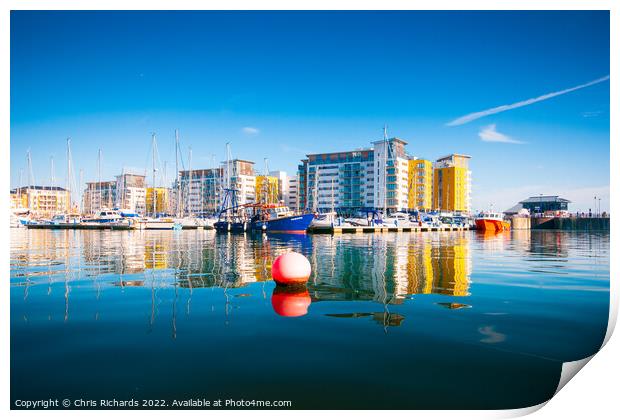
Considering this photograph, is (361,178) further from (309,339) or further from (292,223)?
(309,339)

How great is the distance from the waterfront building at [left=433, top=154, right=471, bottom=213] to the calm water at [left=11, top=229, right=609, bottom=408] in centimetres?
10428

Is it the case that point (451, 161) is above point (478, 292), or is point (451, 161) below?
above

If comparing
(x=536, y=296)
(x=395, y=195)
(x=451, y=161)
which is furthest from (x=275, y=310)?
(x=451, y=161)

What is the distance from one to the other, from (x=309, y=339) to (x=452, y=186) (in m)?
112

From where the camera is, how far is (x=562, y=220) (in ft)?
307

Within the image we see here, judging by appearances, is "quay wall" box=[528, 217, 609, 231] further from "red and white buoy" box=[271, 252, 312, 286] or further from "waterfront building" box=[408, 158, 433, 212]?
"red and white buoy" box=[271, 252, 312, 286]

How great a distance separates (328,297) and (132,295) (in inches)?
180

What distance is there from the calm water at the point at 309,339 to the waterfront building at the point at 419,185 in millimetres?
98523

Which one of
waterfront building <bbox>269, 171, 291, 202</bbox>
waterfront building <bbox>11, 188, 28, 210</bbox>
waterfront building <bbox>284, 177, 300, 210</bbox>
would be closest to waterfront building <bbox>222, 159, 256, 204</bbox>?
waterfront building <bbox>269, 171, 291, 202</bbox>

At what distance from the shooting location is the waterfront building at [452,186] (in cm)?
11244

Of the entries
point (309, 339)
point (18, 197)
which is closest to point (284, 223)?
point (18, 197)

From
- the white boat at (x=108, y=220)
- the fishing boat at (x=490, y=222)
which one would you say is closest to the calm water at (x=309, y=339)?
the white boat at (x=108, y=220)

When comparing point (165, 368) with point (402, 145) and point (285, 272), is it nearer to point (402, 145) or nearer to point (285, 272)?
point (285, 272)

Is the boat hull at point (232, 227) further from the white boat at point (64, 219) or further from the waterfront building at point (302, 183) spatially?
the waterfront building at point (302, 183)
